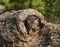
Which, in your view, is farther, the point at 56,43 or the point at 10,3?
the point at 10,3

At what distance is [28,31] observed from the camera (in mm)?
4000

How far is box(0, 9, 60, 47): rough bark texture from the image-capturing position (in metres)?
3.96

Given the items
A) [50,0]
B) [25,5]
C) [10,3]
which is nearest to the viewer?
[50,0]

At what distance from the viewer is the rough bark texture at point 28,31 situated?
156 inches

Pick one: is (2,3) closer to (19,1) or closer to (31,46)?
(19,1)

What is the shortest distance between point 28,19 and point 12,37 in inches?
14.7

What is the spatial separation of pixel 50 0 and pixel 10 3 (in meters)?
10.4

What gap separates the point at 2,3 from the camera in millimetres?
20172

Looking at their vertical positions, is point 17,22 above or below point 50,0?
above

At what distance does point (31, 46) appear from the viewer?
3.99m

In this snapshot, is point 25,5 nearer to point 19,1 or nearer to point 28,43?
point 19,1

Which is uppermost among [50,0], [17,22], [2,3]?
[17,22]

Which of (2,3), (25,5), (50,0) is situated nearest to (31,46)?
(50,0)

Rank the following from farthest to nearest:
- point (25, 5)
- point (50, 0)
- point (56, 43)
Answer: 1. point (25, 5)
2. point (50, 0)
3. point (56, 43)
